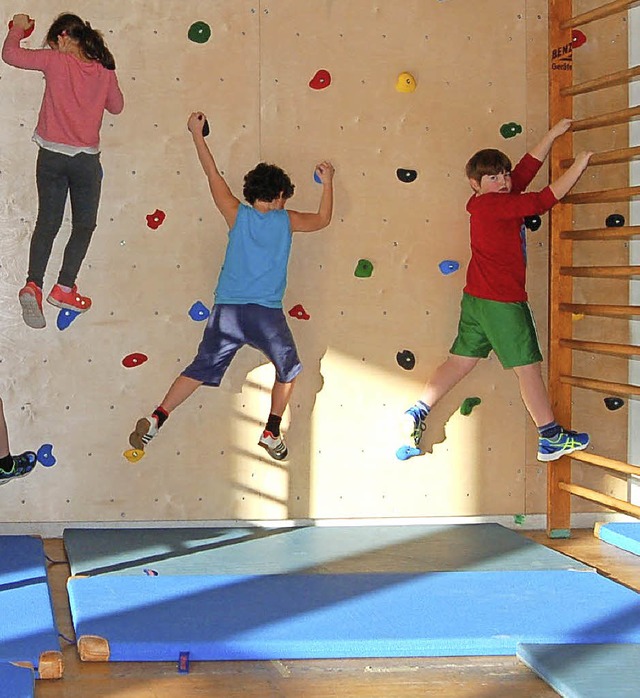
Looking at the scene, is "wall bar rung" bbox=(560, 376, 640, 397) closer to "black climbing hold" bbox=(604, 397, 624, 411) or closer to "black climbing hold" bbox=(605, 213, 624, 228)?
"black climbing hold" bbox=(604, 397, 624, 411)

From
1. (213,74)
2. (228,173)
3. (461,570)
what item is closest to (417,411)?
(461,570)

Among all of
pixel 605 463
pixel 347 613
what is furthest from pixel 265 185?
pixel 347 613

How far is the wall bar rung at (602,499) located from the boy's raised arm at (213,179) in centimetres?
185

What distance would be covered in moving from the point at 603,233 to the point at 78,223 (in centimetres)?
217

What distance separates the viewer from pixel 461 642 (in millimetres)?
3207

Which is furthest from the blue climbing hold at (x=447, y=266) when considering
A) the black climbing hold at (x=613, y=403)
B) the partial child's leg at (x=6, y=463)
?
the partial child's leg at (x=6, y=463)

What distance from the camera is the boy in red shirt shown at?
4801 mm

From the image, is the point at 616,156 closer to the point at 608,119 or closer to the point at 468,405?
the point at 608,119

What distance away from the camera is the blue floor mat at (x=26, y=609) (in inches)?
120

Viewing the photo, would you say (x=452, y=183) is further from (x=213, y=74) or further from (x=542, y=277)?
(x=213, y=74)

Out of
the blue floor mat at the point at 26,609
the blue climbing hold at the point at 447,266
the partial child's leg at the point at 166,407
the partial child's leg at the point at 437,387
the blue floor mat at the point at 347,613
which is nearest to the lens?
the blue floor mat at the point at 26,609

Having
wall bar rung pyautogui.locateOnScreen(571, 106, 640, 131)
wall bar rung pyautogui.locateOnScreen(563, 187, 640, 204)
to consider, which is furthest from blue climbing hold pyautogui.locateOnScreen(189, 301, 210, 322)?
wall bar rung pyautogui.locateOnScreen(571, 106, 640, 131)

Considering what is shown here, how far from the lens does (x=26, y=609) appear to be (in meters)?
3.46

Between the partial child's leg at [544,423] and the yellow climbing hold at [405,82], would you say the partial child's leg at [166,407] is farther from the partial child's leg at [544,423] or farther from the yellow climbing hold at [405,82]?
the yellow climbing hold at [405,82]
